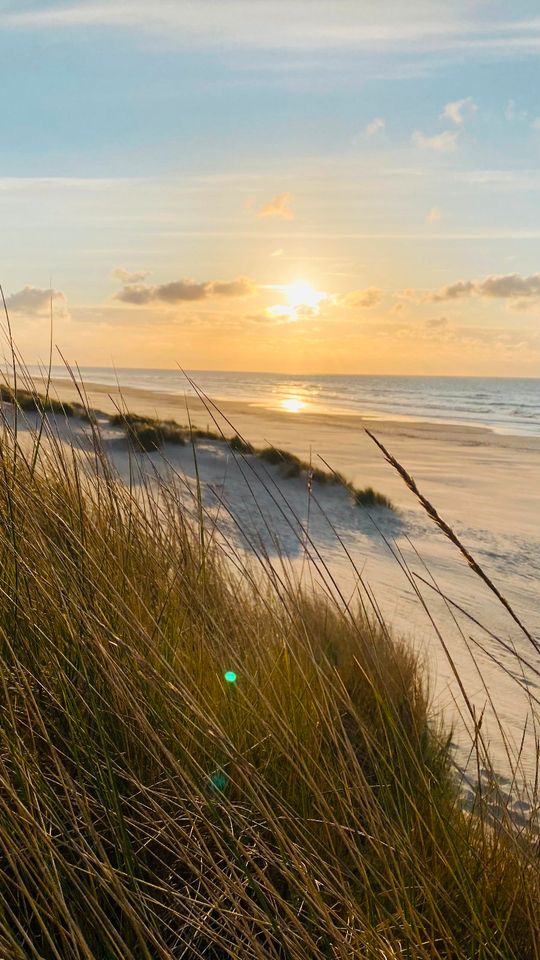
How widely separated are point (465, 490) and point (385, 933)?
11.9 metres

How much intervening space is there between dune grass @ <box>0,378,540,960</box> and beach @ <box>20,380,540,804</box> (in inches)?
13.1

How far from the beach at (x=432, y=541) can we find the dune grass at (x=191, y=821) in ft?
1.09

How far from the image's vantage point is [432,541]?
29.4ft

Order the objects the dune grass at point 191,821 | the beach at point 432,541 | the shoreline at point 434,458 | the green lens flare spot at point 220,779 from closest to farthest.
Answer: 1. the dune grass at point 191,821
2. the green lens flare spot at point 220,779
3. the beach at point 432,541
4. the shoreline at point 434,458

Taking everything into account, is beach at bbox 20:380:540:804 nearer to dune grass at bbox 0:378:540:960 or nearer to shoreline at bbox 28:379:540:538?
shoreline at bbox 28:379:540:538

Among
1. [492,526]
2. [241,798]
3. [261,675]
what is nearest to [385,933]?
[241,798]

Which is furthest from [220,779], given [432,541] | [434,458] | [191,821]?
[434,458]

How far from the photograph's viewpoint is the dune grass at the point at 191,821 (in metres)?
1.31

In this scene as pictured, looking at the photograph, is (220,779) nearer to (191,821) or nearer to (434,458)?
(191,821)

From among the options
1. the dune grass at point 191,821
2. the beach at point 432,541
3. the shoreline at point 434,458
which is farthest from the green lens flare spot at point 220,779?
the shoreline at point 434,458

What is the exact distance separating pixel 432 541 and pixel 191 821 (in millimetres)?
7892

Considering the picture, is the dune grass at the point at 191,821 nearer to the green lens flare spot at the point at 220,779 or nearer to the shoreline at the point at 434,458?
the green lens flare spot at the point at 220,779

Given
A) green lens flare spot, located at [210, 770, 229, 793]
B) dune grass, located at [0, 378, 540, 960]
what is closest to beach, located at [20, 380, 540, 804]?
dune grass, located at [0, 378, 540, 960]

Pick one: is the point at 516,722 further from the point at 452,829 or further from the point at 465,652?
the point at 452,829
